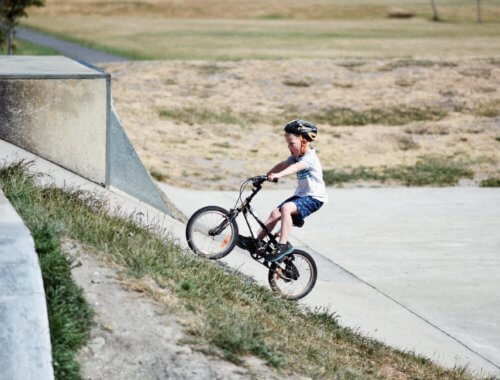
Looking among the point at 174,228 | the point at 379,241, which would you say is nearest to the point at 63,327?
the point at 174,228

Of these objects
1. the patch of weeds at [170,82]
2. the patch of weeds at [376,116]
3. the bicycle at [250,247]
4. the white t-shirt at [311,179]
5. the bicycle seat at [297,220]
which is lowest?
the patch of weeds at [376,116]

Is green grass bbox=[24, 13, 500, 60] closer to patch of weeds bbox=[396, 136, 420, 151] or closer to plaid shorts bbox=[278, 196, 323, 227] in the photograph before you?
patch of weeds bbox=[396, 136, 420, 151]

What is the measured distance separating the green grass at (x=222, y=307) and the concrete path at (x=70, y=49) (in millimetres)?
30665

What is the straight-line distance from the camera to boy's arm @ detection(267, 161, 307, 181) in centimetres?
952

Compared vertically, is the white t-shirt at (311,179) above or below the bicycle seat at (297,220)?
above

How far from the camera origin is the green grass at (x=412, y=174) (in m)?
19.2

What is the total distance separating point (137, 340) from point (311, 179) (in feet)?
12.4

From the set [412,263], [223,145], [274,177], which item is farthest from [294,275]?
[223,145]

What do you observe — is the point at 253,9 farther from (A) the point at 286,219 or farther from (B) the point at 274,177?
(B) the point at 274,177

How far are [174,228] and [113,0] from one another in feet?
261

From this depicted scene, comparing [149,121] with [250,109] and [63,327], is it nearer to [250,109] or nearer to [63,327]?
[250,109]

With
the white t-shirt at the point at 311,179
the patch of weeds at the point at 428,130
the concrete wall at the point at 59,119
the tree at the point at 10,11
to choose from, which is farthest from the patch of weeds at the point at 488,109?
the white t-shirt at the point at 311,179

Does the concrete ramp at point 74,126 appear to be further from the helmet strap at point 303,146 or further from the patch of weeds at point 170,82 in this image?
the patch of weeds at point 170,82

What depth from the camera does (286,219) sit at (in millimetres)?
9805
